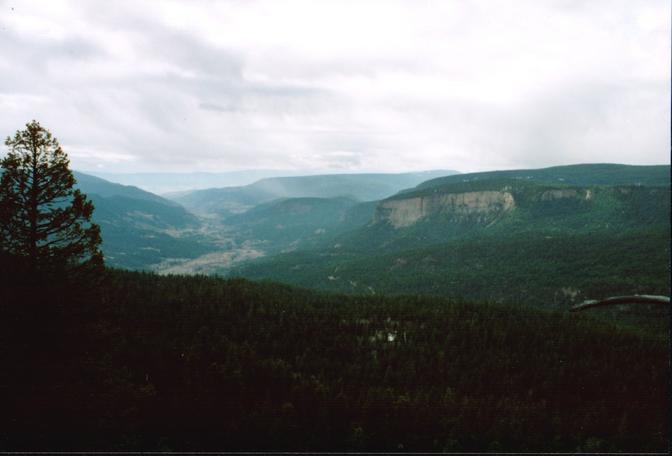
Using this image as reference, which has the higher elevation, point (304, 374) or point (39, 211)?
point (39, 211)

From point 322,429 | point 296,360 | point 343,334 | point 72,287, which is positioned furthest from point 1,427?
point 343,334

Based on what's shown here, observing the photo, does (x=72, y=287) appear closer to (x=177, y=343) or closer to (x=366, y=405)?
(x=366, y=405)

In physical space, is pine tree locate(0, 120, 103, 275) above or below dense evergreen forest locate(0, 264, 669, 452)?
above

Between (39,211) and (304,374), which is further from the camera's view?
(304,374)

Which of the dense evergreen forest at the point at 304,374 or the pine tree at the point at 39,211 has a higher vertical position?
the pine tree at the point at 39,211
